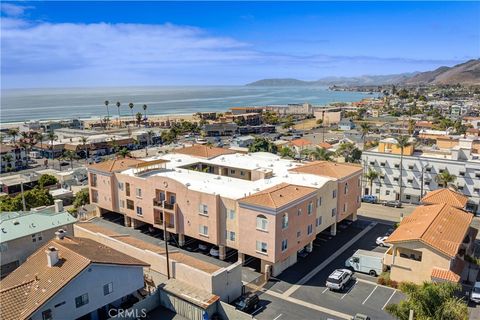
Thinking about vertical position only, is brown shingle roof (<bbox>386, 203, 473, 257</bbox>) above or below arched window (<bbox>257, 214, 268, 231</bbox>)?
below

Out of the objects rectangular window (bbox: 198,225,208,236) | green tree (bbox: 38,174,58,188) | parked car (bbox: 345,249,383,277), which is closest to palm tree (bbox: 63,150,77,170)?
green tree (bbox: 38,174,58,188)

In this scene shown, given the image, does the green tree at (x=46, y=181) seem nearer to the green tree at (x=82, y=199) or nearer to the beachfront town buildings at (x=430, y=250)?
the green tree at (x=82, y=199)

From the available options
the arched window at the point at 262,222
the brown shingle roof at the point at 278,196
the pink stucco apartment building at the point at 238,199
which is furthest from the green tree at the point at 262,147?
the arched window at the point at 262,222

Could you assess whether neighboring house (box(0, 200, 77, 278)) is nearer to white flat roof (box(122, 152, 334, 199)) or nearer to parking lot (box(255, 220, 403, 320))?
white flat roof (box(122, 152, 334, 199))

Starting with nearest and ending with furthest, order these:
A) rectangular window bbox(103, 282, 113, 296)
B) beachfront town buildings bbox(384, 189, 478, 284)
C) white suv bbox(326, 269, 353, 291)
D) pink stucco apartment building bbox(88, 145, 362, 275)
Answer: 1. rectangular window bbox(103, 282, 113, 296)
2. beachfront town buildings bbox(384, 189, 478, 284)
3. white suv bbox(326, 269, 353, 291)
4. pink stucco apartment building bbox(88, 145, 362, 275)

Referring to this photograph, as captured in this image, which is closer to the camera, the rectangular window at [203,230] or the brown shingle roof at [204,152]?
the rectangular window at [203,230]

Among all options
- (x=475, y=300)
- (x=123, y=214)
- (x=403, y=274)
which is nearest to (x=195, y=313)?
(x=403, y=274)
